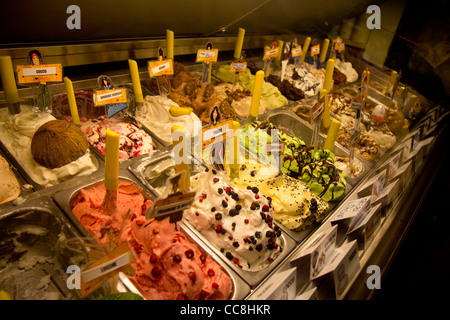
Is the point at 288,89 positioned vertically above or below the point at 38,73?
below

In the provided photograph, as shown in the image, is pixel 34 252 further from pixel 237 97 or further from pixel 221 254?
pixel 237 97

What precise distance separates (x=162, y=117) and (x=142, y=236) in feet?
4.19

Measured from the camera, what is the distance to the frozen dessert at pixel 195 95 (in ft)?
9.16

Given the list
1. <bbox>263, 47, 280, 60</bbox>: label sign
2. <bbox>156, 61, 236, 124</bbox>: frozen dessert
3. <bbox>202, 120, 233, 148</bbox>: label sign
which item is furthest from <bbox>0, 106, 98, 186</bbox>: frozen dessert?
→ <bbox>263, 47, 280, 60</bbox>: label sign

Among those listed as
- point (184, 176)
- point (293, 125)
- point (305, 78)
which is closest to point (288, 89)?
point (305, 78)

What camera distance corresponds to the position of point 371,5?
4121mm

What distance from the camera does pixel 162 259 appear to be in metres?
1.44

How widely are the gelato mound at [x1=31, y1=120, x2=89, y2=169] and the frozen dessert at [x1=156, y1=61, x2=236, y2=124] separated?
1111 millimetres

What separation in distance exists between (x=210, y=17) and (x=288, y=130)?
4.57 feet

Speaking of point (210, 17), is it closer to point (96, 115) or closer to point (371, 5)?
point (96, 115)

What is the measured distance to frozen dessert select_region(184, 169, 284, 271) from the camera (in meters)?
1.63

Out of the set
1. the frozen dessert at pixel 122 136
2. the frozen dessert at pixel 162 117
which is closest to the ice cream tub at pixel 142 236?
the frozen dessert at pixel 122 136

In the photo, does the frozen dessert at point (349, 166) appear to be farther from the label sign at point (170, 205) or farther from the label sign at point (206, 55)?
the label sign at point (170, 205)
